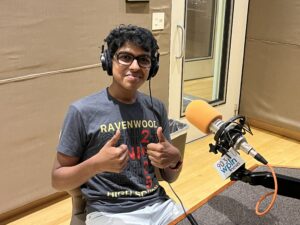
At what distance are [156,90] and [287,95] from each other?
1.38 meters

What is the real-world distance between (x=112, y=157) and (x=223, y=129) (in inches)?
12.8

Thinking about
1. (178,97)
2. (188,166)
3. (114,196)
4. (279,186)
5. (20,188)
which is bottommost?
(188,166)

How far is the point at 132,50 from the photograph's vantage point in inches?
47.0

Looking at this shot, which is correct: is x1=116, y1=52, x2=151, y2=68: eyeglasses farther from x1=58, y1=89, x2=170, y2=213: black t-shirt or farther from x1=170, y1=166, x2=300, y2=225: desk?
x1=170, y1=166, x2=300, y2=225: desk

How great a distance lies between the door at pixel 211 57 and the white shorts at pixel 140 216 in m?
1.83

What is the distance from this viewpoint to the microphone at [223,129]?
32.1 inches

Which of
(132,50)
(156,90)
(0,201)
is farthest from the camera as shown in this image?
(156,90)

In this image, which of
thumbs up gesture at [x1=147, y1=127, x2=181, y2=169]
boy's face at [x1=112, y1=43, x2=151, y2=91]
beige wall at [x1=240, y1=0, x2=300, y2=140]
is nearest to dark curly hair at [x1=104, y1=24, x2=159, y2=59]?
boy's face at [x1=112, y1=43, x2=151, y2=91]

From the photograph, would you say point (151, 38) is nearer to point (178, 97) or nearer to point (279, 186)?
point (279, 186)

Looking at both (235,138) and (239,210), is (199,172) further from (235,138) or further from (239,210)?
(235,138)

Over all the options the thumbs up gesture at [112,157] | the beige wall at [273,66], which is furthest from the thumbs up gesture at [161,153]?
the beige wall at [273,66]

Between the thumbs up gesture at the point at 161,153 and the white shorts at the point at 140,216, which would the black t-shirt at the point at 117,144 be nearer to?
the white shorts at the point at 140,216

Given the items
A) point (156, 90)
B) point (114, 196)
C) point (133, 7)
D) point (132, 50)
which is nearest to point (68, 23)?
point (133, 7)

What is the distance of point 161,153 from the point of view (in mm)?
1089
